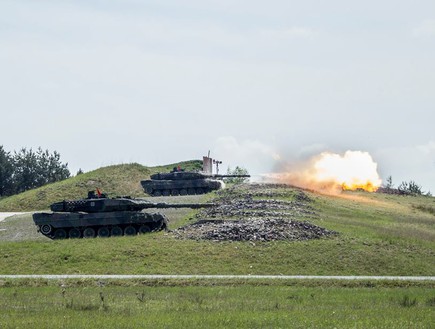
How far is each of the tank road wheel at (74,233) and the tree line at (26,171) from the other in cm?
7412

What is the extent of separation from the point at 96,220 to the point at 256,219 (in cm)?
1141

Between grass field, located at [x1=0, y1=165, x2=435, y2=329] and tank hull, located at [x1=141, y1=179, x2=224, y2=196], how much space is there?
20.9 meters

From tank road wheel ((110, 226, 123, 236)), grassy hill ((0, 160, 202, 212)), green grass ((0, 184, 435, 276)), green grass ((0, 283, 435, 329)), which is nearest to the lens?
green grass ((0, 283, 435, 329))

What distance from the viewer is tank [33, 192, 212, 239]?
56594 mm

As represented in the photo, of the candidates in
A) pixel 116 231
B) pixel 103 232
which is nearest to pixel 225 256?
pixel 116 231

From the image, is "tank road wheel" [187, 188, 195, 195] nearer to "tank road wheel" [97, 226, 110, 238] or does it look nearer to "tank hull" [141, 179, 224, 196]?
"tank hull" [141, 179, 224, 196]

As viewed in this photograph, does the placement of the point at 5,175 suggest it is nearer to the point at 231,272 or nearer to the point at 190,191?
the point at 190,191

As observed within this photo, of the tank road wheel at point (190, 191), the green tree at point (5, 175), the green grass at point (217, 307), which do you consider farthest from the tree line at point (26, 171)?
the green grass at point (217, 307)

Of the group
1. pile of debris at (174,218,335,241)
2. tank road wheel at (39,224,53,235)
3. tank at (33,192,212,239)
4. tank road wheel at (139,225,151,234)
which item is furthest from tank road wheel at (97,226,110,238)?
pile of debris at (174,218,335,241)

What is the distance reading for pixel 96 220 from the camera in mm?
56656

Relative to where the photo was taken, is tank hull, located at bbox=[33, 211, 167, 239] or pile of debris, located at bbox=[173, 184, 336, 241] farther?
tank hull, located at bbox=[33, 211, 167, 239]

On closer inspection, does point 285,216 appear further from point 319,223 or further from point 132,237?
point 132,237

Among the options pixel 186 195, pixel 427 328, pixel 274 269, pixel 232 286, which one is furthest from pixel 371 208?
pixel 427 328

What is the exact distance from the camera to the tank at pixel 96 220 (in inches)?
2228
